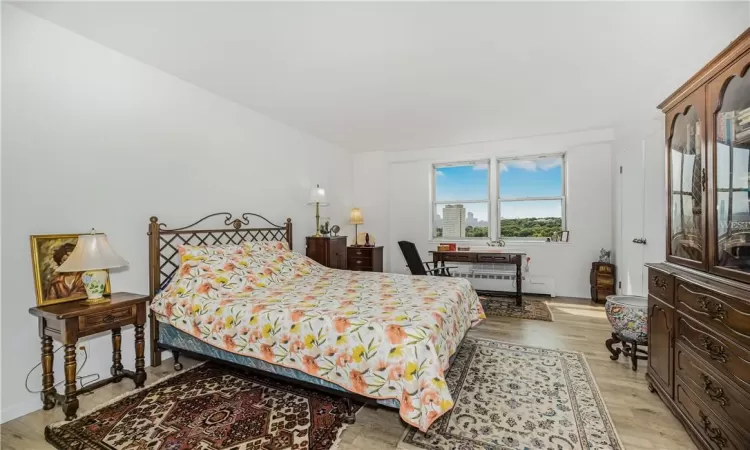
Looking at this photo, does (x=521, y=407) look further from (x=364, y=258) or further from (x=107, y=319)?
(x=364, y=258)

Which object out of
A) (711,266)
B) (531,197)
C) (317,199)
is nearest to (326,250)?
(317,199)

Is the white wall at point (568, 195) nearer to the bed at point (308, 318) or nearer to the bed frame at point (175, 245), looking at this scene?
the bed at point (308, 318)

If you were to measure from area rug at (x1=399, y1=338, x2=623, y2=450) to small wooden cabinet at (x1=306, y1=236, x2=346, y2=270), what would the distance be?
2.24 meters

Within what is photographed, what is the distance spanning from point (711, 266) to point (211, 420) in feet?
9.63

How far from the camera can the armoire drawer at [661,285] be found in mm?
2010

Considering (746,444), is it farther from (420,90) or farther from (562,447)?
(420,90)

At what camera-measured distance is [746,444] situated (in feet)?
4.42

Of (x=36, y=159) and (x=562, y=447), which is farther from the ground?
(x=36, y=159)

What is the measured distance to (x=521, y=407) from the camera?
2.13 meters

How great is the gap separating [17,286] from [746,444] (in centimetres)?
396

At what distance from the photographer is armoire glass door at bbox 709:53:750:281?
1.52 metres

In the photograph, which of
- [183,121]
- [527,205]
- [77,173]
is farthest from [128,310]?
[527,205]

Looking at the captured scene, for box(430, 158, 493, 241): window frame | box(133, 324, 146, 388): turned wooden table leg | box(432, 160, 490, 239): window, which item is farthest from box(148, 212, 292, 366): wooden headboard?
box(432, 160, 490, 239): window

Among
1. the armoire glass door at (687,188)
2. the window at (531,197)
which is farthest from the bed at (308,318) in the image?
the window at (531,197)
